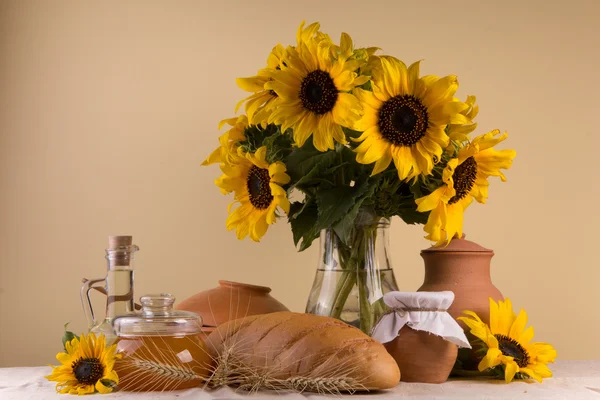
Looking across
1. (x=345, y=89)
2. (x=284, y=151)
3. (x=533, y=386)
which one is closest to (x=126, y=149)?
(x=284, y=151)

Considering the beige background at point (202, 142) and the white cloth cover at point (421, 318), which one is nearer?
the white cloth cover at point (421, 318)

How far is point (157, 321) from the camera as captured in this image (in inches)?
34.8

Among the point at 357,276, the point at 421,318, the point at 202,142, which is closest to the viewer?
the point at 421,318

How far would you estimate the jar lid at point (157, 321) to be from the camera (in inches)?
34.8

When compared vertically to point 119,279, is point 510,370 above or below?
below

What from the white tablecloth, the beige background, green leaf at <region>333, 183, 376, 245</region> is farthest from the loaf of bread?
the beige background

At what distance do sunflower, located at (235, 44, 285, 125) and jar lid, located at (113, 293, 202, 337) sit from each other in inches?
12.5

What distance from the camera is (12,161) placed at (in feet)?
4.97

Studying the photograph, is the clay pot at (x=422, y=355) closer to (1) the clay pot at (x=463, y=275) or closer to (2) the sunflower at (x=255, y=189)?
(1) the clay pot at (x=463, y=275)

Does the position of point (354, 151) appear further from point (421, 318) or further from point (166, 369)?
point (166, 369)

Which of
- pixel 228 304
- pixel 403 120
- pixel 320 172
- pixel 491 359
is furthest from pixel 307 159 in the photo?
pixel 491 359

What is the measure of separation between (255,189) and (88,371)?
13.9 inches

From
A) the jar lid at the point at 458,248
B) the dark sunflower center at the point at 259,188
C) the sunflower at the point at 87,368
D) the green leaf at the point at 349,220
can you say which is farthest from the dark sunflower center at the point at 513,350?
the sunflower at the point at 87,368

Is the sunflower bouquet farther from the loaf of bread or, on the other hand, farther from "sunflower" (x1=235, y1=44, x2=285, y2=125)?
the loaf of bread
